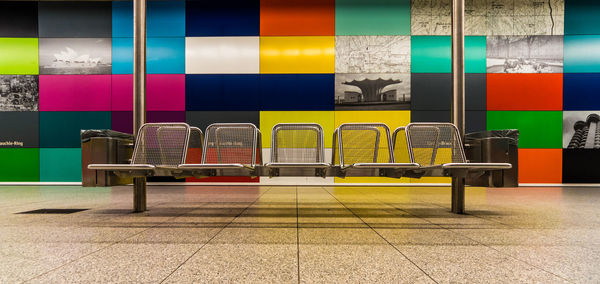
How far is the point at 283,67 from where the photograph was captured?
9.73 m

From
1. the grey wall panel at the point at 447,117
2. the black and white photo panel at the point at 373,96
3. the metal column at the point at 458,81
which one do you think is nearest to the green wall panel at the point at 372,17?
the black and white photo panel at the point at 373,96

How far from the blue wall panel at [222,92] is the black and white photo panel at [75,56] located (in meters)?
2.71

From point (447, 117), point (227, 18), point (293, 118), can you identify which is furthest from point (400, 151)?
point (227, 18)

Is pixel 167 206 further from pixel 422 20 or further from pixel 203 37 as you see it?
pixel 422 20

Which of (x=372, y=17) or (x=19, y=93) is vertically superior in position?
(x=372, y=17)

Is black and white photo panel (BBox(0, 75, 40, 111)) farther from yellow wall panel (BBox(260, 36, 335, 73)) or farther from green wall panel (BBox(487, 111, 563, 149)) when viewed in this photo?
green wall panel (BBox(487, 111, 563, 149))

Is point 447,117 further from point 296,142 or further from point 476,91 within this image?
point 296,142

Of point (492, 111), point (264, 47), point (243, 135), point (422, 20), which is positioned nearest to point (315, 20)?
point (264, 47)

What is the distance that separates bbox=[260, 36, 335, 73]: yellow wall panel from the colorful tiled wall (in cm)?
3

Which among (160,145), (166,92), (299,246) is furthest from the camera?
(166,92)

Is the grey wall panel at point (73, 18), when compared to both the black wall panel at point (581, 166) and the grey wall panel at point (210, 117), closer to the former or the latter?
the grey wall panel at point (210, 117)

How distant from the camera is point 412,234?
325 centimetres

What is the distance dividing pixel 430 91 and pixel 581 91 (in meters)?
4.56

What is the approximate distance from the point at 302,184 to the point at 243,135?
575 cm
